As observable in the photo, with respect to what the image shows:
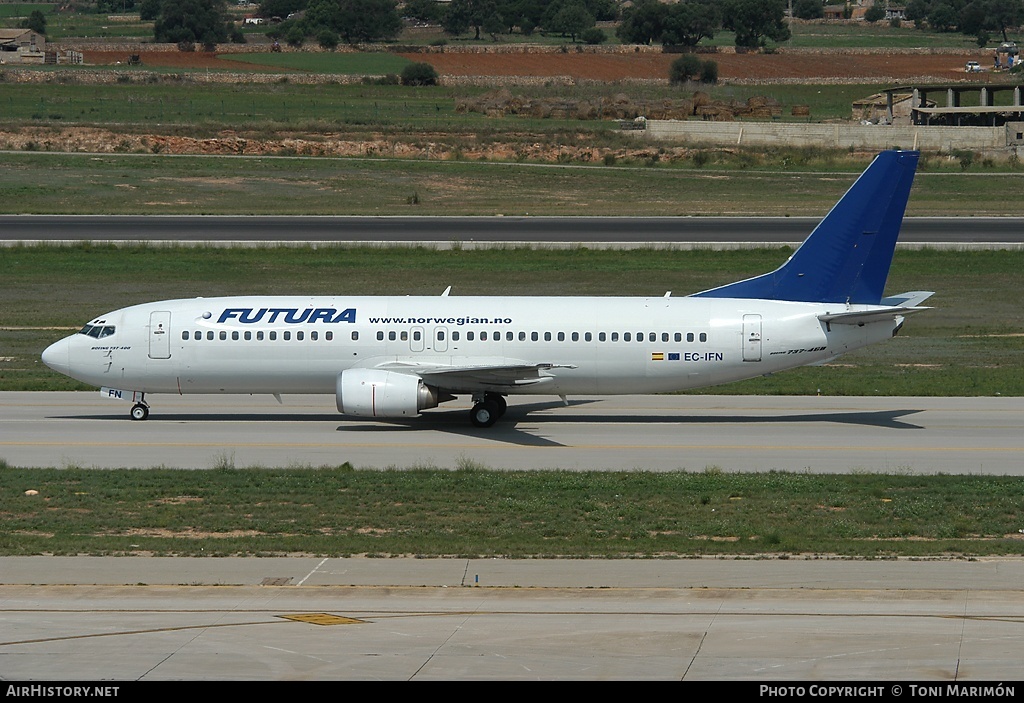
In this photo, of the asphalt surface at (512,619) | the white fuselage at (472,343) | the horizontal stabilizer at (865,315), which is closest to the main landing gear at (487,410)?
the white fuselage at (472,343)

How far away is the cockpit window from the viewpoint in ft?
122

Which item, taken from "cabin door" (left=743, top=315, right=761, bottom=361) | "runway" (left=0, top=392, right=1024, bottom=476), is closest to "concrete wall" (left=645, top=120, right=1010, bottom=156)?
"runway" (left=0, top=392, right=1024, bottom=476)

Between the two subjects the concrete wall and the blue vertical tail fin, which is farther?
the concrete wall

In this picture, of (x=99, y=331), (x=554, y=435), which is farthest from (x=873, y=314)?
(x=99, y=331)

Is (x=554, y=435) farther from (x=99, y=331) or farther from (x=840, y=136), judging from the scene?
(x=840, y=136)

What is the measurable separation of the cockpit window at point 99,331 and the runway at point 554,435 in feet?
7.97

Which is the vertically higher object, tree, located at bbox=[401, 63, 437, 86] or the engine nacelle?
tree, located at bbox=[401, 63, 437, 86]

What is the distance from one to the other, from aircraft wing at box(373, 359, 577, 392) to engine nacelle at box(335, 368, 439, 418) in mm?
877

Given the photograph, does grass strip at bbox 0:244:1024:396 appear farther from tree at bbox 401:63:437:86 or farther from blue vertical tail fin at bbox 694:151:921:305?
tree at bbox 401:63:437:86

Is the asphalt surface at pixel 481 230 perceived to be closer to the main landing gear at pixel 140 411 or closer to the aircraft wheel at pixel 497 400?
the main landing gear at pixel 140 411

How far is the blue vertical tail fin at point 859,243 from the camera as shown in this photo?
119ft

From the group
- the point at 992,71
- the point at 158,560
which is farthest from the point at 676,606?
the point at 992,71

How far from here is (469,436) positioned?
117ft

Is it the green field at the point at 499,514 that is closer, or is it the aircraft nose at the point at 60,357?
the green field at the point at 499,514
